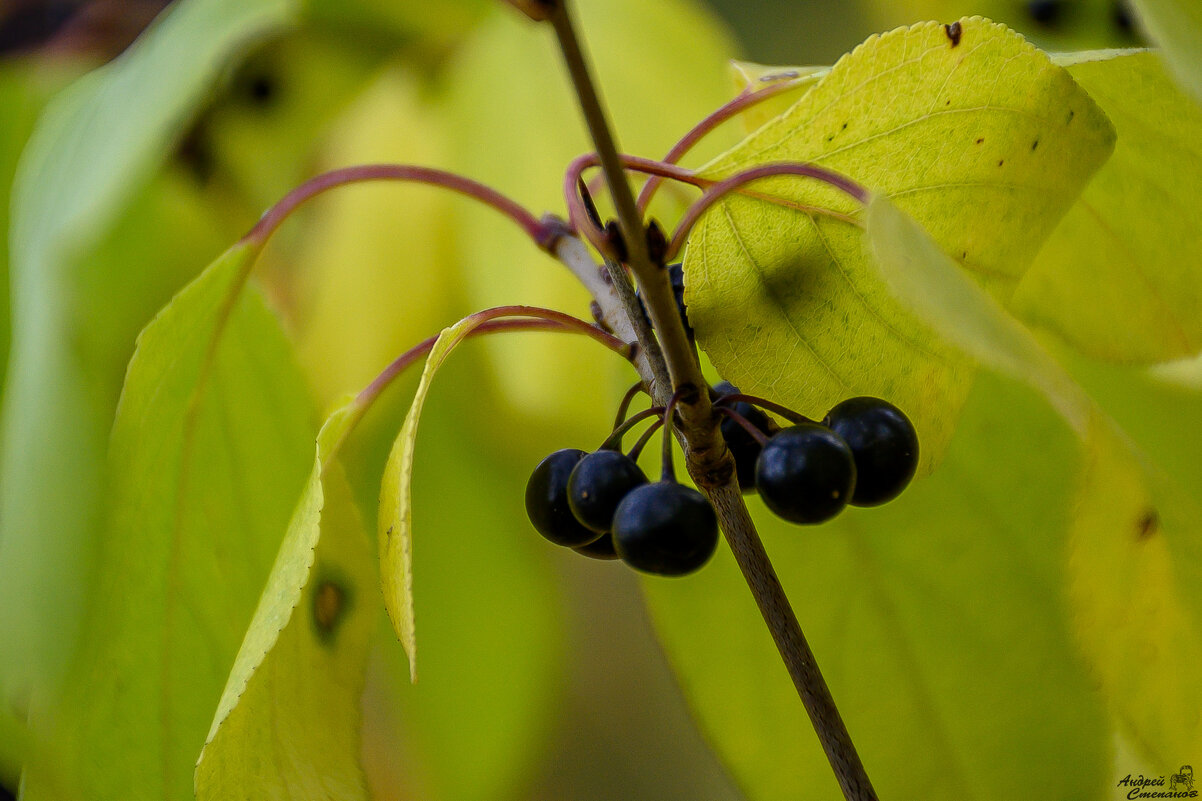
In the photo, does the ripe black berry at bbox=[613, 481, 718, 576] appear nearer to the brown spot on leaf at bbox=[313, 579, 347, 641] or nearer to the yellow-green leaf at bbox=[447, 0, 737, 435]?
the brown spot on leaf at bbox=[313, 579, 347, 641]

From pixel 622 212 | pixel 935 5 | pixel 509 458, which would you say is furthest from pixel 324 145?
pixel 622 212

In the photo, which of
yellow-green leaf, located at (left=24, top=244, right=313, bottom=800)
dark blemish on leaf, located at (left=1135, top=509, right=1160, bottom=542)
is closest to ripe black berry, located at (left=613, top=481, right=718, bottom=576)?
dark blemish on leaf, located at (left=1135, top=509, right=1160, bottom=542)

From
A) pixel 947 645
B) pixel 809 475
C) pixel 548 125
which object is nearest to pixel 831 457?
pixel 809 475

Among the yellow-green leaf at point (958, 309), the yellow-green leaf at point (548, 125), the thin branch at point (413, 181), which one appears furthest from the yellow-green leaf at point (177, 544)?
the yellow-green leaf at point (958, 309)

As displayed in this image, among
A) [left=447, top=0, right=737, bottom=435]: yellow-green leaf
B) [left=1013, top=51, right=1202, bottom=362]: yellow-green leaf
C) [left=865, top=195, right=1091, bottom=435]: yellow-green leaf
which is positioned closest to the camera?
[left=865, top=195, right=1091, bottom=435]: yellow-green leaf

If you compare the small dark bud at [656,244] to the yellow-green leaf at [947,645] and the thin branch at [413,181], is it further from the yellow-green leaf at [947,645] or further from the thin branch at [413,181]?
the yellow-green leaf at [947,645]
